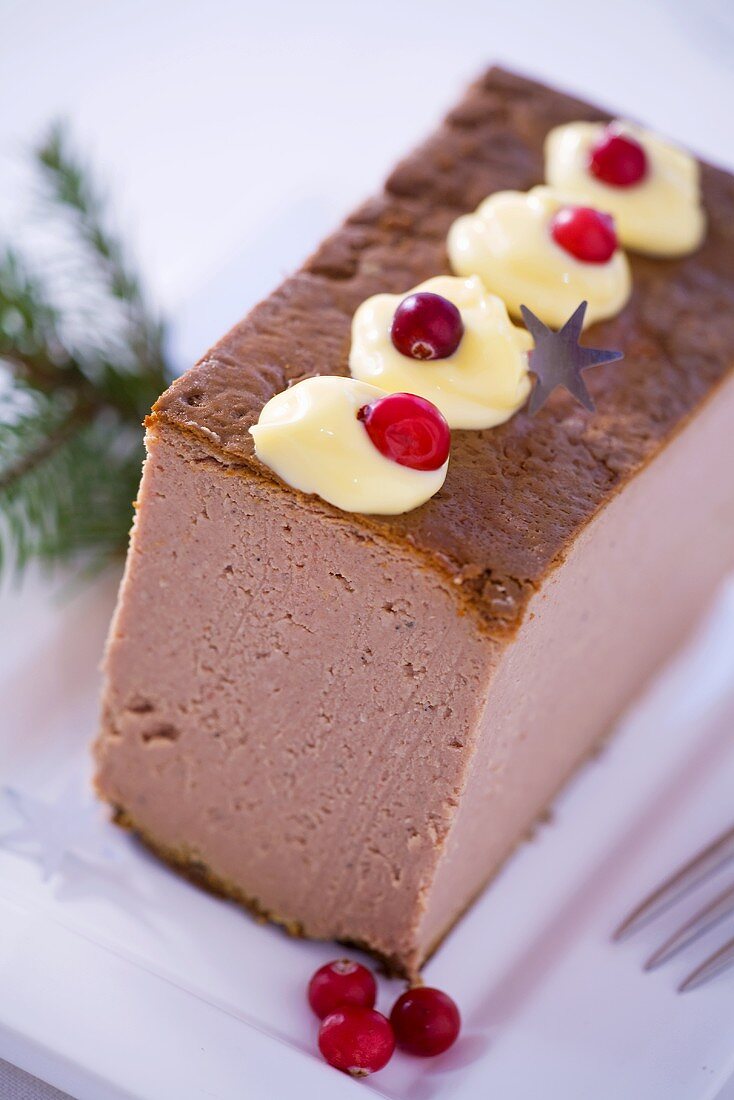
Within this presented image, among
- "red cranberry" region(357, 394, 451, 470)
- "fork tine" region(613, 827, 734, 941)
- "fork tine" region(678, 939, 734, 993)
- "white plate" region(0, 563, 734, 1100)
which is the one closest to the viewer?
"red cranberry" region(357, 394, 451, 470)

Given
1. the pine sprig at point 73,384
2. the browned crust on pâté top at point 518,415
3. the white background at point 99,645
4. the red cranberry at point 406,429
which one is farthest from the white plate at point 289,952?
the red cranberry at point 406,429

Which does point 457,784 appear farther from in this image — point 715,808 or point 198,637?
point 715,808

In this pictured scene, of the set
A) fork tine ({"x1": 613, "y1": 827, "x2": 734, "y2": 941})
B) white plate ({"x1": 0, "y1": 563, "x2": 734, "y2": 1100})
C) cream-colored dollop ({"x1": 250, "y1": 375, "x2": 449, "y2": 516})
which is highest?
cream-colored dollop ({"x1": 250, "y1": 375, "x2": 449, "y2": 516})

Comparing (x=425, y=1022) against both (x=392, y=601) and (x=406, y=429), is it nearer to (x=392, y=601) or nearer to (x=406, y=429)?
(x=392, y=601)

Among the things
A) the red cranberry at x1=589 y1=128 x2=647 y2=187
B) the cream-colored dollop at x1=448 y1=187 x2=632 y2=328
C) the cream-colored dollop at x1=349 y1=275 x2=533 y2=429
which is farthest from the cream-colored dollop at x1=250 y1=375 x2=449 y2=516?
the red cranberry at x1=589 y1=128 x2=647 y2=187

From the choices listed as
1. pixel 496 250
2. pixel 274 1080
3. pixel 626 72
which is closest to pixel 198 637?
pixel 274 1080

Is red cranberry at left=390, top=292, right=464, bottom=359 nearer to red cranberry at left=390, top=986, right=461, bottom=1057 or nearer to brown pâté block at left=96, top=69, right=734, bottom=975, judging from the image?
brown pâté block at left=96, top=69, right=734, bottom=975

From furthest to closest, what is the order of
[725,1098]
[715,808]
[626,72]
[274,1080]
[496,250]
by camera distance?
[626,72], [715,808], [496,250], [725,1098], [274,1080]
